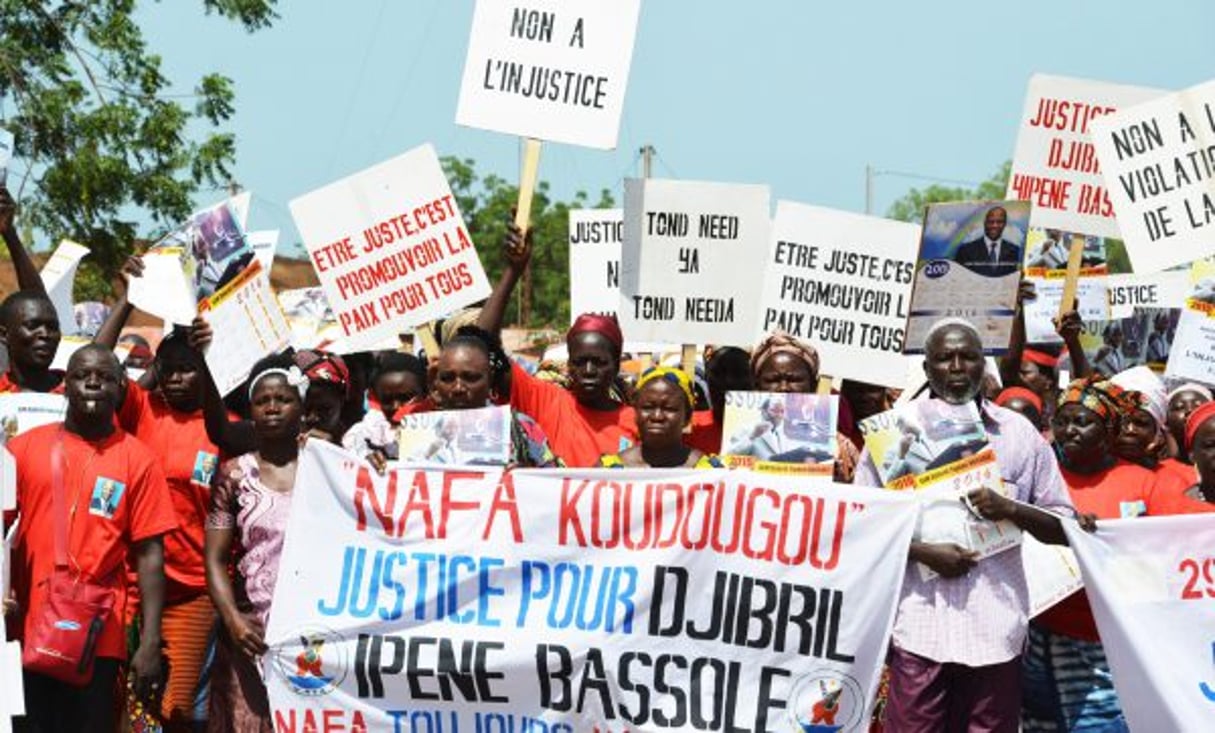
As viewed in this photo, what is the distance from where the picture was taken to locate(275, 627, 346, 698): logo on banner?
24.0ft

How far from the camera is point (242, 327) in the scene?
855 cm

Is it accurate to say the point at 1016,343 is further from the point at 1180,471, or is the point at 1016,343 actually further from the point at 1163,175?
the point at 1180,471

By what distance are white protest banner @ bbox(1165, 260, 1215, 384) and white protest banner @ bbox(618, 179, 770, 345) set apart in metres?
2.91

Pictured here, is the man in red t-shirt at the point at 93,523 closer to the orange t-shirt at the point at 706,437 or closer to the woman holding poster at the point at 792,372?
the orange t-shirt at the point at 706,437

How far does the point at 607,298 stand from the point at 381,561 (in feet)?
14.7

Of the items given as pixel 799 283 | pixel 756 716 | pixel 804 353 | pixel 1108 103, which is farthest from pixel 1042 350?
pixel 756 716

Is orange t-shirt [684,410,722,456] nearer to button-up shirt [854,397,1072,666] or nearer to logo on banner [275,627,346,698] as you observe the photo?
button-up shirt [854,397,1072,666]

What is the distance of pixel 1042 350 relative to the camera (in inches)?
539

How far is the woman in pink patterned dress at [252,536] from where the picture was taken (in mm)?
7531

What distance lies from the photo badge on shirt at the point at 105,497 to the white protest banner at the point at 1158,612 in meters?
3.48

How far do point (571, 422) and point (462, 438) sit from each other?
40.1 inches

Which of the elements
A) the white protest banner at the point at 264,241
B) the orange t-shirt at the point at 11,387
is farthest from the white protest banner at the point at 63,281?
the orange t-shirt at the point at 11,387

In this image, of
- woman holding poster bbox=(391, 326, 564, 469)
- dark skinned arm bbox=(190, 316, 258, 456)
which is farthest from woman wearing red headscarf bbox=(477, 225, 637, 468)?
dark skinned arm bbox=(190, 316, 258, 456)

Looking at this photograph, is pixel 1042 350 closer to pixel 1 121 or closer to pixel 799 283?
pixel 799 283
